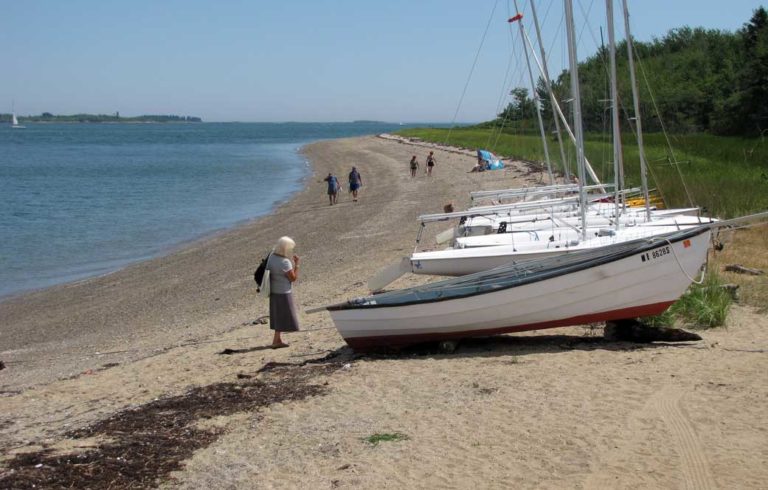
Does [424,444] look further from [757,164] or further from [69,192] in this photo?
[69,192]

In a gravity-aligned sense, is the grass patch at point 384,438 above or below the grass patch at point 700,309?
below

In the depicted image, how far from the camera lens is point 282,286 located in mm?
11789

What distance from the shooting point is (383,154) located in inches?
2940

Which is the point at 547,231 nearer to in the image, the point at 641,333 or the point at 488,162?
the point at 641,333

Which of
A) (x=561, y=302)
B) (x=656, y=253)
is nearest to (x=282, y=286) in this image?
(x=561, y=302)

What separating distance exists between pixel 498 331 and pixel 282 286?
295cm

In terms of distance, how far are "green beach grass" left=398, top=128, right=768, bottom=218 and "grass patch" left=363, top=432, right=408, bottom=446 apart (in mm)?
9584

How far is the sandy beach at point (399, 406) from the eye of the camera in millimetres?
6980

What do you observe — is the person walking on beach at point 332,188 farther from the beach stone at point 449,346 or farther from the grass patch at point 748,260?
the beach stone at point 449,346

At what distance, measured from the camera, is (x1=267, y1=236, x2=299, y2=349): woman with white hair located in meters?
11.7

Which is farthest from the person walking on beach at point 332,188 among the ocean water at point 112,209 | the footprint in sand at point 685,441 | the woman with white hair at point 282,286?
the footprint in sand at point 685,441

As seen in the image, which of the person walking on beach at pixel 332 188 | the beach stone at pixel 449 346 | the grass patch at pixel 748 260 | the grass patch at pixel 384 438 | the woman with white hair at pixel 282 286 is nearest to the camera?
the grass patch at pixel 384 438

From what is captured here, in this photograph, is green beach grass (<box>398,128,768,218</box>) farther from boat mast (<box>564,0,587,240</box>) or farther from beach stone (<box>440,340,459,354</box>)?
beach stone (<box>440,340,459,354</box>)

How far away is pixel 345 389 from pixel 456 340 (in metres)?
2.13
